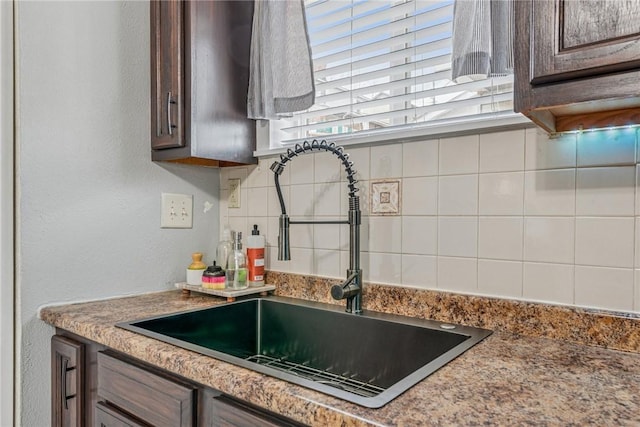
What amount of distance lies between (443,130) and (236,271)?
2.52ft

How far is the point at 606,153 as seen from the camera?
88cm

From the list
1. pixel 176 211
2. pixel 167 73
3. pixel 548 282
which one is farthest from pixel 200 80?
pixel 548 282

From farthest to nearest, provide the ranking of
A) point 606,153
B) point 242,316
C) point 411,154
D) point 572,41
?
point 242,316, point 411,154, point 606,153, point 572,41

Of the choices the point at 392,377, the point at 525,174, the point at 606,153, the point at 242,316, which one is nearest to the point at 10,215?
the point at 242,316

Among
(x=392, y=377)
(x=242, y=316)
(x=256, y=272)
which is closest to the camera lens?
(x=392, y=377)

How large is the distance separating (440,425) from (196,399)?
47 centimetres

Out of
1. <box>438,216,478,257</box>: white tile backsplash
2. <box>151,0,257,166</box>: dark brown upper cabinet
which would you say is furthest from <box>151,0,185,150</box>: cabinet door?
<box>438,216,478,257</box>: white tile backsplash

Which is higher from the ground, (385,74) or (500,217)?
(385,74)

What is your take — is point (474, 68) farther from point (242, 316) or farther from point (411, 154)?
point (242, 316)

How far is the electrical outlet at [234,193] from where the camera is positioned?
62.4 inches

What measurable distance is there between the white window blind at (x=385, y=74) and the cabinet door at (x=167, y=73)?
1.25ft

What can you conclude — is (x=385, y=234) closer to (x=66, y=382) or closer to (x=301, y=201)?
(x=301, y=201)

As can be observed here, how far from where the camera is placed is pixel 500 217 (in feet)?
3.31

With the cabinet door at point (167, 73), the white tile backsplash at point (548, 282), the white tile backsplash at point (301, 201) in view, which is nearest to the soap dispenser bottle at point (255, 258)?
the white tile backsplash at point (301, 201)
